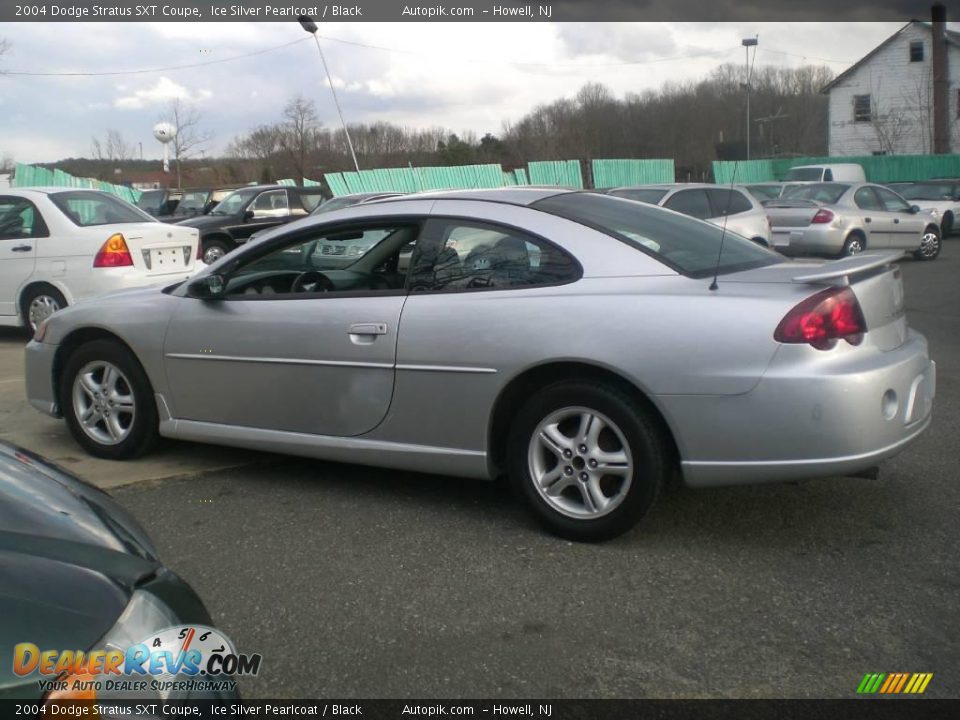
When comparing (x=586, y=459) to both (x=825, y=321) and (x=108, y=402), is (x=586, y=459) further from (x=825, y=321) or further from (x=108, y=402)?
(x=108, y=402)

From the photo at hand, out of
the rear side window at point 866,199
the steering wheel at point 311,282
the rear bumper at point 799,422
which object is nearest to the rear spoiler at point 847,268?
the rear bumper at point 799,422

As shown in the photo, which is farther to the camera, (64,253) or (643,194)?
(643,194)

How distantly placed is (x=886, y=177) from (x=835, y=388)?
40122 millimetres

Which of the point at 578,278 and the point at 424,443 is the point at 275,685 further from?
the point at 578,278

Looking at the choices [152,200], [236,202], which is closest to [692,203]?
[236,202]

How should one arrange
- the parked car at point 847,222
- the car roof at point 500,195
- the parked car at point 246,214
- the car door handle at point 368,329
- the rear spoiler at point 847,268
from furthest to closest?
the parked car at point 847,222 → the parked car at point 246,214 → the car roof at point 500,195 → the car door handle at point 368,329 → the rear spoiler at point 847,268

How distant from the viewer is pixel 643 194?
562 inches

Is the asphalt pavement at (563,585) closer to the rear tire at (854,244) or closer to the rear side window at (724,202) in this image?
the rear side window at (724,202)

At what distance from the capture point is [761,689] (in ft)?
9.55

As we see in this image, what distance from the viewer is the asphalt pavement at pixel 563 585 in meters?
3.02

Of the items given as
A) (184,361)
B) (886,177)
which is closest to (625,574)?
(184,361)

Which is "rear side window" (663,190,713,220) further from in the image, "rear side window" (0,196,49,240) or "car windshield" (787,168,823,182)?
"car windshield" (787,168,823,182)

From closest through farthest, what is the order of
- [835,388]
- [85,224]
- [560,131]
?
1. [835,388]
2. [85,224]
3. [560,131]

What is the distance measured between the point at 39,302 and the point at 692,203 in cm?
893
